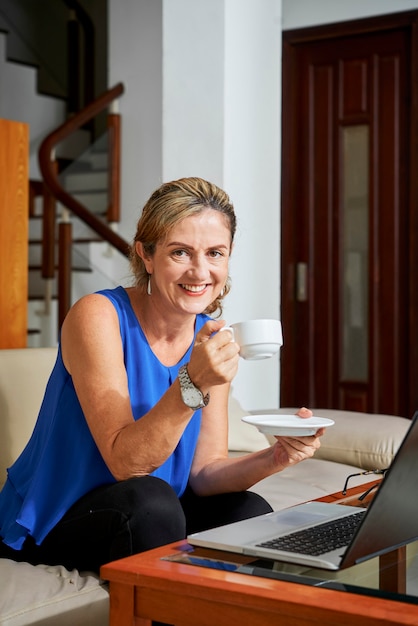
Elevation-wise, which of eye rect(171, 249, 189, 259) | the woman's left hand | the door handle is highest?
the door handle

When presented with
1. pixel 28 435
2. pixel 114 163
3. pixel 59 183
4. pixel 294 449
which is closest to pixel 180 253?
pixel 294 449

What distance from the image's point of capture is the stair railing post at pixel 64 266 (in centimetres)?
506

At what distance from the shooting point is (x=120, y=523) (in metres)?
1.65

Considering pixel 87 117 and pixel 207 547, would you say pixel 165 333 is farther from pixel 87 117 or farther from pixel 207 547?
pixel 87 117

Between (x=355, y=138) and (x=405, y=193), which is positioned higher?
(x=355, y=138)

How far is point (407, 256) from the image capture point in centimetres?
458

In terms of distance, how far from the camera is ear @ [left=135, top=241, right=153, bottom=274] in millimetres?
1931

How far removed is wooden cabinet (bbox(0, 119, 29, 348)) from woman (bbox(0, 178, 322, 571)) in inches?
46.4

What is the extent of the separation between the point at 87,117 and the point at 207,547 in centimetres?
444

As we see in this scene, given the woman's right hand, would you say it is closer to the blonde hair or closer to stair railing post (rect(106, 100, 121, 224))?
the blonde hair

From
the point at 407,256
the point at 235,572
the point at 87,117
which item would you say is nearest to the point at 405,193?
the point at 407,256

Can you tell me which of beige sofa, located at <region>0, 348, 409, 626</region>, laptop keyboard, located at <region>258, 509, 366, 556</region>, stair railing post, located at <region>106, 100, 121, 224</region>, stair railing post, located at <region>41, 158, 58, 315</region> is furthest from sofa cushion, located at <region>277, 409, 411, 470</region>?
stair railing post, located at <region>106, 100, 121, 224</region>

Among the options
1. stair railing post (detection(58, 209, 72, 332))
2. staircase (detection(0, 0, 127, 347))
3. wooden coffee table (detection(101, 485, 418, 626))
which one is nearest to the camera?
wooden coffee table (detection(101, 485, 418, 626))

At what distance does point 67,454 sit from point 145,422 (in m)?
0.28
